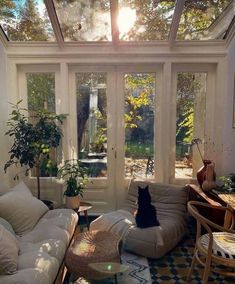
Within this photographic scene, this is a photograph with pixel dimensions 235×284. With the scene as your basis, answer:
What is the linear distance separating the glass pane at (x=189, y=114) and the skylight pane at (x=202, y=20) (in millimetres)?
579

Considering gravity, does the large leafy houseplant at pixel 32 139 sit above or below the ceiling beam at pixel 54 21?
below

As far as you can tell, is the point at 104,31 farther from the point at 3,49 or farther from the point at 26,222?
the point at 26,222

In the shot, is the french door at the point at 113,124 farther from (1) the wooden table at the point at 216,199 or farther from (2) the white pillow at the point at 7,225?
(2) the white pillow at the point at 7,225

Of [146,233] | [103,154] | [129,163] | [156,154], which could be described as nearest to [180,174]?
[156,154]

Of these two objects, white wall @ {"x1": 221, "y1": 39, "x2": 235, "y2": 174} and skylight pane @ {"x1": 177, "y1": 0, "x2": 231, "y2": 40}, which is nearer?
skylight pane @ {"x1": 177, "y1": 0, "x2": 231, "y2": 40}

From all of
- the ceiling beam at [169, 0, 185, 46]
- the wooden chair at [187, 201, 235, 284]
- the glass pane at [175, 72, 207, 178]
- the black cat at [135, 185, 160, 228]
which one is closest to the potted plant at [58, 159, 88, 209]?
the black cat at [135, 185, 160, 228]

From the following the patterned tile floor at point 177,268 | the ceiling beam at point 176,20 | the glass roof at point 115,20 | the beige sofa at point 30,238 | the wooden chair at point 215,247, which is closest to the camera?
the beige sofa at point 30,238

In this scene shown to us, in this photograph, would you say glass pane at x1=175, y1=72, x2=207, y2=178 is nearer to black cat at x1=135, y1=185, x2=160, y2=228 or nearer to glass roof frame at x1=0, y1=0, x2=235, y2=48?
glass roof frame at x1=0, y1=0, x2=235, y2=48

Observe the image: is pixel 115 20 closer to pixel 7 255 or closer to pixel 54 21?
pixel 54 21

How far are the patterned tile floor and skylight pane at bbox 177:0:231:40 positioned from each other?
2603mm

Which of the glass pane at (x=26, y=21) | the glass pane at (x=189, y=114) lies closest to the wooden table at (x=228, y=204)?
the glass pane at (x=189, y=114)

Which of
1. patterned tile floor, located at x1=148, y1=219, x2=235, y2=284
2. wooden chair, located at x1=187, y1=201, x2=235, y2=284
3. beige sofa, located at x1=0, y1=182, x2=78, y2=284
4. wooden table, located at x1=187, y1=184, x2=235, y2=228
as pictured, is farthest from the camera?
wooden table, located at x1=187, y1=184, x2=235, y2=228

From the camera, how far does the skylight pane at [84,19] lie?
309 centimetres

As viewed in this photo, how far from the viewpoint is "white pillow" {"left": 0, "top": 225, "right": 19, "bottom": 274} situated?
1837 mm
